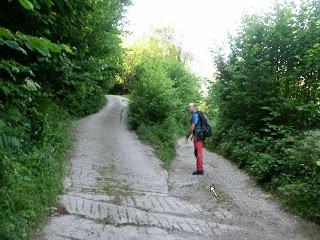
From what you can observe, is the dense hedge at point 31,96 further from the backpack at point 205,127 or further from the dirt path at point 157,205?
the backpack at point 205,127

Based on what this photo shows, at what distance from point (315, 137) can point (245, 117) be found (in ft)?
18.4

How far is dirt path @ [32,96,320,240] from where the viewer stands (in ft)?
18.3

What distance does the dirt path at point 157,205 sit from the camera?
5.58 metres

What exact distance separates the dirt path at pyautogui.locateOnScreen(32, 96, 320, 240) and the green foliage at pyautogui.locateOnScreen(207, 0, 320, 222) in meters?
0.81

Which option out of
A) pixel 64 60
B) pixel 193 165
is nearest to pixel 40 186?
Answer: pixel 64 60

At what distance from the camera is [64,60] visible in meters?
6.78

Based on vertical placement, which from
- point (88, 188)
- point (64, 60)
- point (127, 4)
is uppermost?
point (127, 4)

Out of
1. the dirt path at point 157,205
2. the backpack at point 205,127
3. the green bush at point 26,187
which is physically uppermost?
the backpack at point 205,127

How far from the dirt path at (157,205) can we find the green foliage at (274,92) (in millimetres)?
808

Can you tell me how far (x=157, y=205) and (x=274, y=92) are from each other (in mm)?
6704

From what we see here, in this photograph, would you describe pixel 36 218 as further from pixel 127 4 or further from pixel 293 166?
pixel 127 4

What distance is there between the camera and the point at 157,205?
7129 mm

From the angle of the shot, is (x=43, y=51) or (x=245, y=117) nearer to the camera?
(x=43, y=51)

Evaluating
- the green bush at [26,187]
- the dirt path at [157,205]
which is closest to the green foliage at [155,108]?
the dirt path at [157,205]
